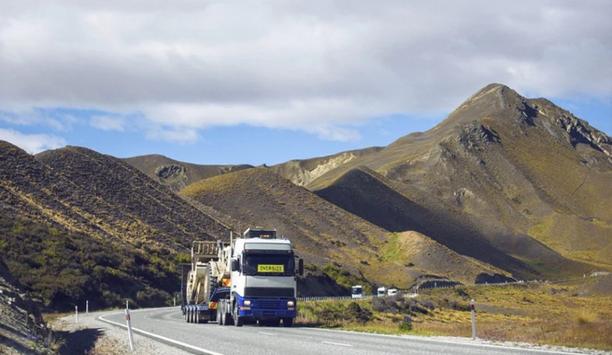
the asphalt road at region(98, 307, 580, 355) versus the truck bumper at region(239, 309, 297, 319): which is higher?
the truck bumper at region(239, 309, 297, 319)

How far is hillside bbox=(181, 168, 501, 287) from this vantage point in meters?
122

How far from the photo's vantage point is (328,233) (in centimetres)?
13675

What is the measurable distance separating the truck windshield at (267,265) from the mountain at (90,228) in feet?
90.9

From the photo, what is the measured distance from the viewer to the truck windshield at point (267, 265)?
3347cm

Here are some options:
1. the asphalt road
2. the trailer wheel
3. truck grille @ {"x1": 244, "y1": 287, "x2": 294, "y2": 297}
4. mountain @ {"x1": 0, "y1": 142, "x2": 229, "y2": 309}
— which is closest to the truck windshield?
truck grille @ {"x1": 244, "y1": 287, "x2": 294, "y2": 297}

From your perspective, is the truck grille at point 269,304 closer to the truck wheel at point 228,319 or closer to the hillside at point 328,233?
the truck wheel at point 228,319

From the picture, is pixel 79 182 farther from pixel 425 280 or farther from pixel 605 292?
pixel 605 292

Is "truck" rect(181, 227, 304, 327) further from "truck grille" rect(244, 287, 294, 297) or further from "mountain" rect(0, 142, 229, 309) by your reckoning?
"mountain" rect(0, 142, 229, 309)

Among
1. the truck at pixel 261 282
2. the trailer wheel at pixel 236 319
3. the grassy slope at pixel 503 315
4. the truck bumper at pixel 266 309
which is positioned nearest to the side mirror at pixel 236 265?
the truck at pixel 261 282

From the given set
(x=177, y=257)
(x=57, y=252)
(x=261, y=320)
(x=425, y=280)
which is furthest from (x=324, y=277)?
(x=261, y=320)

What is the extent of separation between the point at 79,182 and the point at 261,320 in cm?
7336

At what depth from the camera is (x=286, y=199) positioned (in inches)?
5748

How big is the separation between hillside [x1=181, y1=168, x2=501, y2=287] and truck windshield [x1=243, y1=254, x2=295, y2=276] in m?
76.6

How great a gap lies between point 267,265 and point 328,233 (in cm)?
10343
